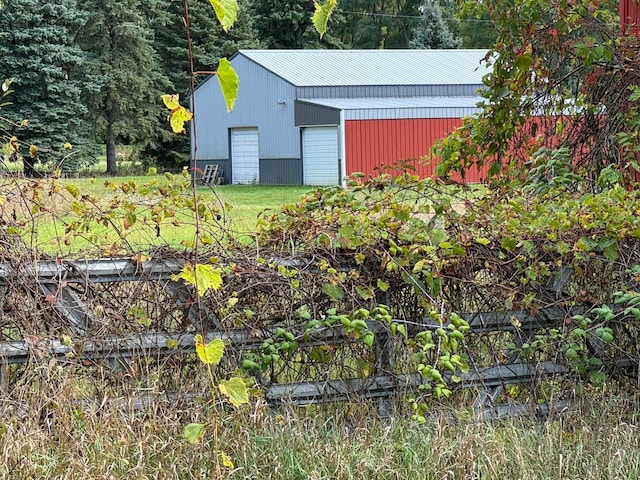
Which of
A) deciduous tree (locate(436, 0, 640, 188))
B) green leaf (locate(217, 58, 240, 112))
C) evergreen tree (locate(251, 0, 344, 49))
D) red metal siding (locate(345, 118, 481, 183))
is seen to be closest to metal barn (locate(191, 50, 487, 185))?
red metal siding (locate(345, 118, 481, 183))

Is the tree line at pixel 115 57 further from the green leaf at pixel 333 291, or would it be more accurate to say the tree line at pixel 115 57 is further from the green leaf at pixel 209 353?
the green leaf at pixel 209 353

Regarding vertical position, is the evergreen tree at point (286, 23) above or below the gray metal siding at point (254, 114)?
above

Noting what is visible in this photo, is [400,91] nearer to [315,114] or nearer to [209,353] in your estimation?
[315,114]

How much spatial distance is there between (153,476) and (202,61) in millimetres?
46936

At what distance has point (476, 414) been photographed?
4.57 metres

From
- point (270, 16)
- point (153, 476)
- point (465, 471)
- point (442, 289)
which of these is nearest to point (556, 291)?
point (442, 289)

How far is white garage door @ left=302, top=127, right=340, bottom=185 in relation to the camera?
33.4m

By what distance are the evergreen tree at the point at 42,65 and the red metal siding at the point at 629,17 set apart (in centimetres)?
3251

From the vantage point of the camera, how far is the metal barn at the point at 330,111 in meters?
31.7

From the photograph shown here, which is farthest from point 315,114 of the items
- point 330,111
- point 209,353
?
point 209,353

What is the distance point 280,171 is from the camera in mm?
36000

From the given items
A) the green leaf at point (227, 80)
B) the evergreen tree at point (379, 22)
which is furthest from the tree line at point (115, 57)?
the green leaf at point (227, 80)

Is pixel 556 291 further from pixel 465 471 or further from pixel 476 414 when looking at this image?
pixel 465 471

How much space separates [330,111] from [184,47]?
22064 millimetres
